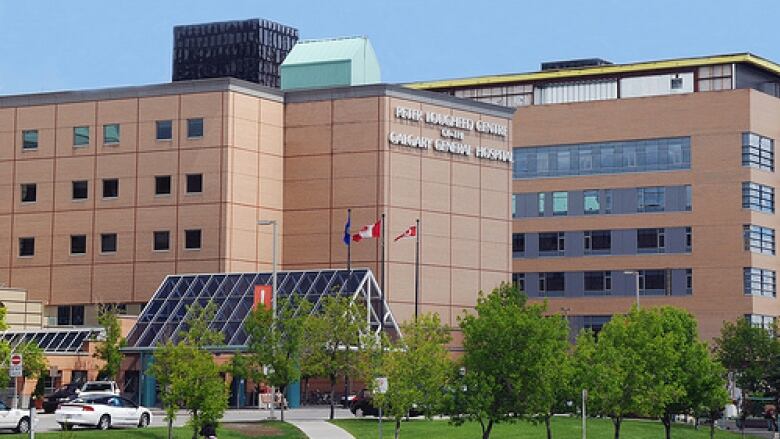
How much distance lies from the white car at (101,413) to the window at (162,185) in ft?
126

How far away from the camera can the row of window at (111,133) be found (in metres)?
98.0

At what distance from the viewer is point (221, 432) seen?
59625 mm

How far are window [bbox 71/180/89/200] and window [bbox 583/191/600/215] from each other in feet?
140

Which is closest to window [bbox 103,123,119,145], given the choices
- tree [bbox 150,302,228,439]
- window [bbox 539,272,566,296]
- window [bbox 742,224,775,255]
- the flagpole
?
the flagpole

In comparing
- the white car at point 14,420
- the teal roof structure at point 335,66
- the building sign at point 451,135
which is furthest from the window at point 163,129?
the white car at point 14,420

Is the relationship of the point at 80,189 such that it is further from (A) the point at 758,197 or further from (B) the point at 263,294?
(A) the point at 758,197

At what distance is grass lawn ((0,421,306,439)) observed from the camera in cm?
5412

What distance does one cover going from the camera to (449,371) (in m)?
55.6

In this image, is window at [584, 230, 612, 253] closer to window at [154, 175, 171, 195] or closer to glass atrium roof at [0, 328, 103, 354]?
window at [154, 175, 171, 195]

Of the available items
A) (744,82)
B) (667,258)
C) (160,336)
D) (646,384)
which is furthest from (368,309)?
(744,82)

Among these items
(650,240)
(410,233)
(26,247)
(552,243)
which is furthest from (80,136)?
(650,240)

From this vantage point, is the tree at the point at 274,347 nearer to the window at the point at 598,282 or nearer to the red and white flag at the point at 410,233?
the red and white flag at the point at 410,233

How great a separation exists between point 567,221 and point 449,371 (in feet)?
225

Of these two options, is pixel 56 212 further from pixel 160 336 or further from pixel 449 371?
pixel 449 371
